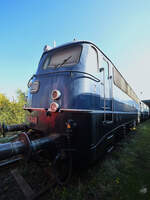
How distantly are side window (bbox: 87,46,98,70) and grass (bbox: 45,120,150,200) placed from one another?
2553 millimetres

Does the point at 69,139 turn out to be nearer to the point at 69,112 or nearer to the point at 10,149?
the point at 69,112

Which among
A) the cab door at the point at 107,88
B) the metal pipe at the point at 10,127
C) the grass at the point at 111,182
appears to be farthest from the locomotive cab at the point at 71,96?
the grass at the point at 111,182

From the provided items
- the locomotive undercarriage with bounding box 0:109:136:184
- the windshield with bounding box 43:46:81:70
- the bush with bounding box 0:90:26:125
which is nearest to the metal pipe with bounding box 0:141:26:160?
the locomotive undercarriage with bounding box 0:109:136:184

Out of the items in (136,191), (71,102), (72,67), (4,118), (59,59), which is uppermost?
(59,59)

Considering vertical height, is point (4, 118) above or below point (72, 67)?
below

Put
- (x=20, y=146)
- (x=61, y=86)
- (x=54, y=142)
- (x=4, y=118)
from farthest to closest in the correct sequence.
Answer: (x=4, y=118), (x=61, y=86), (x=54, y=142), (x=20, y=146)

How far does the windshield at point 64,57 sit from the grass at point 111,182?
2620 mm

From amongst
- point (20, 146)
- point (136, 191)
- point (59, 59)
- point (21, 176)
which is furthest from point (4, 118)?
point (136, 191)

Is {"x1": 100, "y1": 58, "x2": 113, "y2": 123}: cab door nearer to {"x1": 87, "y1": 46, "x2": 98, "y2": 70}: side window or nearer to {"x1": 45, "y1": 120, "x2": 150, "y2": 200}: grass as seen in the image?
{"x1": 87, "y1": 46, "x2": 98, "y2": 70}: side window

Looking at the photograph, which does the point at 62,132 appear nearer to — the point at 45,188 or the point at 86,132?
the point at 86,132

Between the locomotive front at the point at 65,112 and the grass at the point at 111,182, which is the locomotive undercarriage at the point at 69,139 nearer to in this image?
the locomotive front at the point at 65,112

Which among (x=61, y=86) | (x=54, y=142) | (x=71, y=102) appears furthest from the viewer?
(x=61, y=86)

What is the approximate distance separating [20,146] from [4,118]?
700 centimetres

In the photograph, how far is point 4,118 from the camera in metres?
7.56
